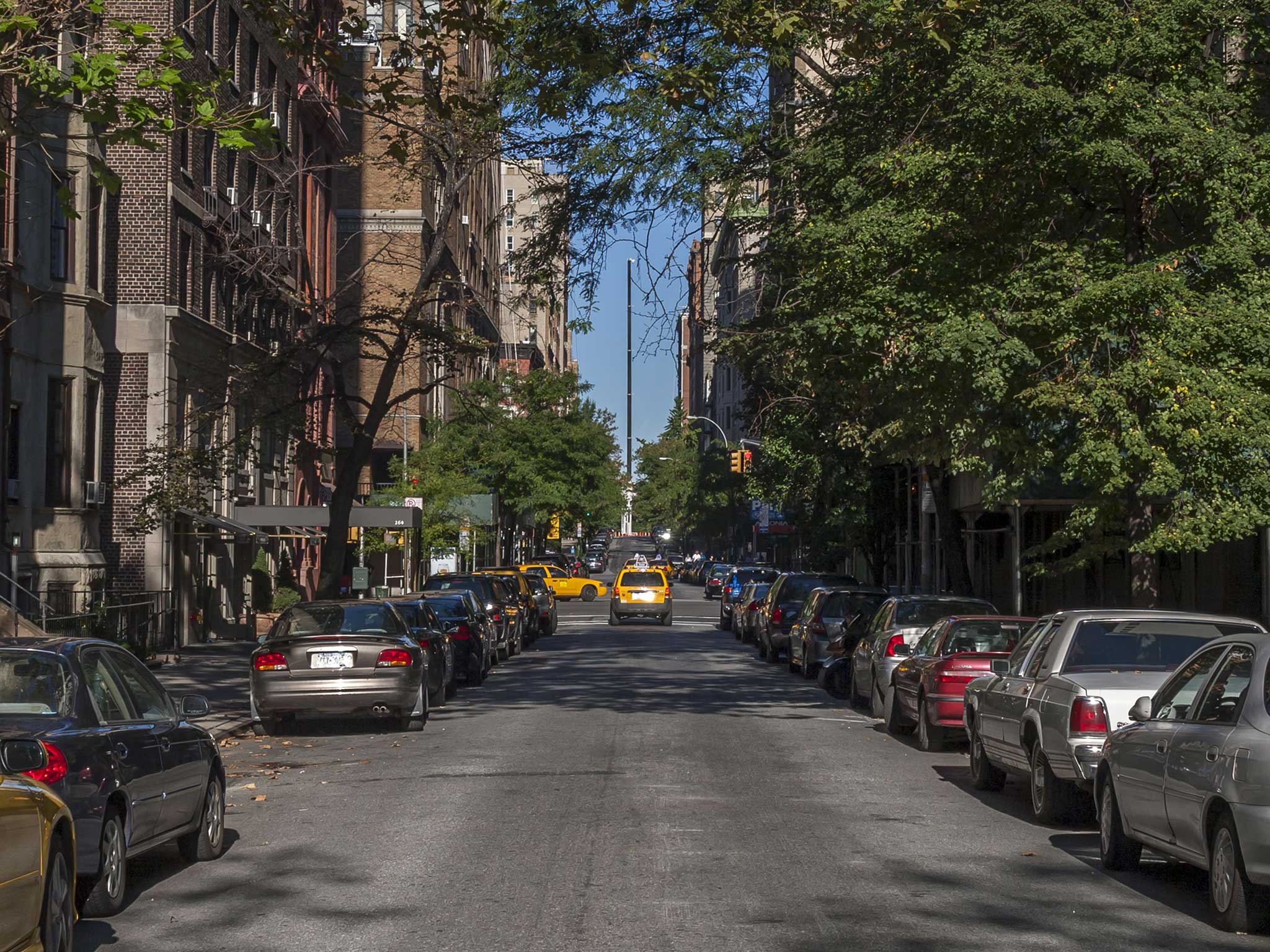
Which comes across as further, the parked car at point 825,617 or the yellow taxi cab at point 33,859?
the parked car at point 825,617

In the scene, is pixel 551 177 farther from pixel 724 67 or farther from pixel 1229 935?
pixel 1229 935

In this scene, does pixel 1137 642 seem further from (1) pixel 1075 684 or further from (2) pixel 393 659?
(2) pixel 393 659

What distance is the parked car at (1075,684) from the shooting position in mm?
10664

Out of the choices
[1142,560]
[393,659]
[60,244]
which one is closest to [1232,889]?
[1142,560]

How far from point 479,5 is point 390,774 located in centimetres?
709

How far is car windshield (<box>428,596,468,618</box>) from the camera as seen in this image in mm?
25406

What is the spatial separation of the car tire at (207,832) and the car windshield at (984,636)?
8.45 metres

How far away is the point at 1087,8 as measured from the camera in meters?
16.6

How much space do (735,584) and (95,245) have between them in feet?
82.3

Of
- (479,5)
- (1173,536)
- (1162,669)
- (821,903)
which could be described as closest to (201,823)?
(821,903)

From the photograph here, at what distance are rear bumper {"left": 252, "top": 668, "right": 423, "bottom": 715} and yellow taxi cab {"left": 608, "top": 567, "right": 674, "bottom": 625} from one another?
3053 centimetres

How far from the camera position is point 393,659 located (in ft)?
56.3

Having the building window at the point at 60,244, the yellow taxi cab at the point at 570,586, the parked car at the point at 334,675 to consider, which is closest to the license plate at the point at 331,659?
the parked car at the point at 334,675

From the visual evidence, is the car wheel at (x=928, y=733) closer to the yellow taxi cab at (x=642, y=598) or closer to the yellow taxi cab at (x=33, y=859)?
the yellow taxi cab at (x=33, y=859)
